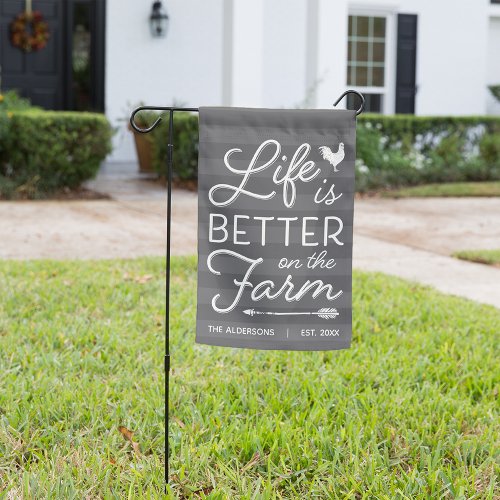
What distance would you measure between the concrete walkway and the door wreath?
3489 mm

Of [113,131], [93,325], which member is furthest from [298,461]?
[113,131]

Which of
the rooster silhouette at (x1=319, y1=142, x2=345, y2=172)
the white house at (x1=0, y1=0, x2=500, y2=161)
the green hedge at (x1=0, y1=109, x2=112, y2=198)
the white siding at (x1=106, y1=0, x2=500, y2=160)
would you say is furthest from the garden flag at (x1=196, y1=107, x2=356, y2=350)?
the white house at (x1=0, y1=0, x2=500, y2=161)

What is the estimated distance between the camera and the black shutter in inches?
556

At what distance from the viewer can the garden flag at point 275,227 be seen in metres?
2.36

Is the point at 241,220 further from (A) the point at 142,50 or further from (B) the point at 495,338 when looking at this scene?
(A) the point at 142,50

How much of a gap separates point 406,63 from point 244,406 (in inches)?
468

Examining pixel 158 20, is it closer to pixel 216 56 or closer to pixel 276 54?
pixel 216 56

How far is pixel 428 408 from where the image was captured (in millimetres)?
3201

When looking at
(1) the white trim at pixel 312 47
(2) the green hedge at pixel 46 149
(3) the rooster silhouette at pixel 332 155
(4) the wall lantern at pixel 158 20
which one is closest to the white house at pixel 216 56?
(4) the wall lantern at pixel 158 20

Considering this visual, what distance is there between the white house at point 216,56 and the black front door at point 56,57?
0.01m

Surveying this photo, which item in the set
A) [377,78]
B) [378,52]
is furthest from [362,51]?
[377,78]

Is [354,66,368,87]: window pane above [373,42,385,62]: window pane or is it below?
below

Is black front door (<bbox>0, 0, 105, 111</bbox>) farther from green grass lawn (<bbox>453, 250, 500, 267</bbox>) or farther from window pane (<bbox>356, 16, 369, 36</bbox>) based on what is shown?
green grass lawn (<bbox>453, 250, 500, 267</bbox>)

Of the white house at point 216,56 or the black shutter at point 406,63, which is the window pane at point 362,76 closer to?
the white house at point 216,56
